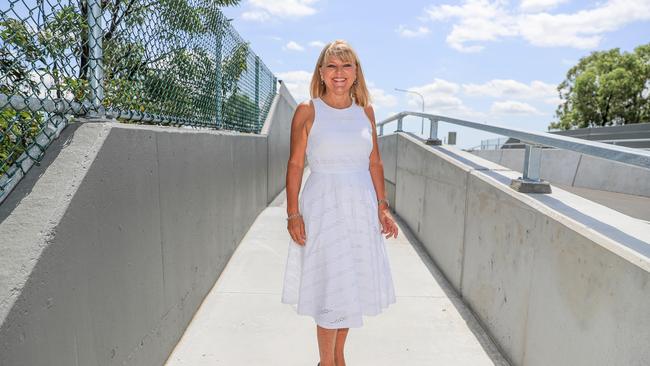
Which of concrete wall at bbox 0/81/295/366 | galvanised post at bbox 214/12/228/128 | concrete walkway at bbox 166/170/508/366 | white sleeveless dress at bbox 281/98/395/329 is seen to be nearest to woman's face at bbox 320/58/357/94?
white sleeveless dress at bbox 281/98/395/329

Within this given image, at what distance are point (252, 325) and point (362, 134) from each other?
1.70 metres

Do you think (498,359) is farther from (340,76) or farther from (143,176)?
(143,176)

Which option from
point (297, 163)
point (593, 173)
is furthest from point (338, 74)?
point (593, 173)

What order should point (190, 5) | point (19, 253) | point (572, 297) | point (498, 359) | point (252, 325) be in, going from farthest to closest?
point (190, 5) < point (252, 325) < point (498, 359) < point (572, 297) < point (19, 253)

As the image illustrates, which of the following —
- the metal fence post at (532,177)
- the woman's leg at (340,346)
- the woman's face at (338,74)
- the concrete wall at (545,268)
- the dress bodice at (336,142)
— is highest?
the woman's face at (338,74)

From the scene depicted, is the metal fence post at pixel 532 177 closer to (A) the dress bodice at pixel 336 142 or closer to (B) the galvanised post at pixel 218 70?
(A) the dress bodice at pixel 336 142

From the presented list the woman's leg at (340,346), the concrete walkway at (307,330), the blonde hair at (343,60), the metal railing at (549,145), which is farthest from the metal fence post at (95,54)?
the metal railing at (549,145)

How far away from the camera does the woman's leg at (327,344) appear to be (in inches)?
90.8

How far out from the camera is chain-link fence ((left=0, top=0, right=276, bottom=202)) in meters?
1.67

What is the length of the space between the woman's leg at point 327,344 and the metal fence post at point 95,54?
5.30ft

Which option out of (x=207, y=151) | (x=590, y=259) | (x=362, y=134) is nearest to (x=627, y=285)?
→ (x=590, y=259)

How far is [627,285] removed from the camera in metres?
1.60

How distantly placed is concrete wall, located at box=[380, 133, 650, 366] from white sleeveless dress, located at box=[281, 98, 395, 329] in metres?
0.89

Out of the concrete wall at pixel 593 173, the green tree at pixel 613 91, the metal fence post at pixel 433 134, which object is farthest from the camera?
the green tree at pixel 613 91
